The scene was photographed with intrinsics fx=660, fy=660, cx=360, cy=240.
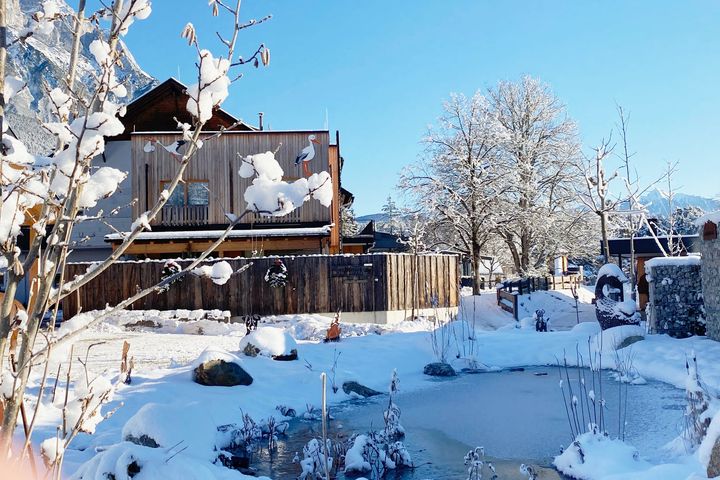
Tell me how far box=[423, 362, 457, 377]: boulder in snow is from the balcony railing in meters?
12.4

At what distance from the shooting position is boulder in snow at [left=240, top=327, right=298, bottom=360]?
416 inches

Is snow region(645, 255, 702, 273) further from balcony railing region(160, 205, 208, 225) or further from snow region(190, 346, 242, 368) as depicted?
balcony railing region(160, 205, 208, 225)

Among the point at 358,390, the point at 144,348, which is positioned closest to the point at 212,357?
the point at 358,390

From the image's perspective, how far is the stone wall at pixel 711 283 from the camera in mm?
11359

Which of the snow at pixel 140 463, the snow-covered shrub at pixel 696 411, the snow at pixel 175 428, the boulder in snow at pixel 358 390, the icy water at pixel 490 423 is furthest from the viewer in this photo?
the boulder in snow at pixel 358 390

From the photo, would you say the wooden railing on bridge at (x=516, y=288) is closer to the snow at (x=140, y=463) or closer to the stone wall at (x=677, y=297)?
the stone wall at (x=677, y=297)

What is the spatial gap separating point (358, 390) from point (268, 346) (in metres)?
1.72

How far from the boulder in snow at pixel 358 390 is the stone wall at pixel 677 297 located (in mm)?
6326

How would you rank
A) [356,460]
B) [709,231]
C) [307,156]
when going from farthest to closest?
[307,156], [709,231], [356,460]

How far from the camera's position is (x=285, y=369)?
10148mm

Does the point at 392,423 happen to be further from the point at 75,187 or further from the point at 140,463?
the point at 75,187

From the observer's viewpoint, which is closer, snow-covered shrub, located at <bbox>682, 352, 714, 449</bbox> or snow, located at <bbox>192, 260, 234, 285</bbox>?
snow, located at <bbox>192, 260, 234, 285</bbox>

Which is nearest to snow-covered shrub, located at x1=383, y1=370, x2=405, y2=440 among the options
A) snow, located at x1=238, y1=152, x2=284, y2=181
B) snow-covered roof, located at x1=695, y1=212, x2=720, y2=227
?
snow, located at x1=238, y1=152, x2=284, y2=181

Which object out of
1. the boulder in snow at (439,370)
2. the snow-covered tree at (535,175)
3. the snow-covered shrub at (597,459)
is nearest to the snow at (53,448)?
the snow-covered shrub at (597,459)
